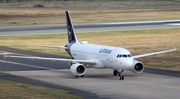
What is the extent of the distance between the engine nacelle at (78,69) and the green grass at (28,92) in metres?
5.46

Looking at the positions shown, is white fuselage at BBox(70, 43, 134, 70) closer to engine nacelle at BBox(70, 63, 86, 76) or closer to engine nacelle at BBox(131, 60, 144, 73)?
engine nacelle at BBox(70, 63, 86, 76)

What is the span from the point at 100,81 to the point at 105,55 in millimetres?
2585

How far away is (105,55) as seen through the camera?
1874 inches

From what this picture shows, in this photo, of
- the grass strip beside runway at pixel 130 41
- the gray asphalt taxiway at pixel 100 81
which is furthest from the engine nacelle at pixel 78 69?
the grass strip beside runway at pixel 130 41

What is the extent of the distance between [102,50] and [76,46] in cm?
484

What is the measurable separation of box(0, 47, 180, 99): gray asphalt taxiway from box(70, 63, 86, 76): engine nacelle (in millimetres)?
574

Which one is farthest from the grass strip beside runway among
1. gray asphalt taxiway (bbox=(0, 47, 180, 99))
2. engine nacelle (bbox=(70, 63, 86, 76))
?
engine nacelle (bbox=(70, 63, 86, 76))

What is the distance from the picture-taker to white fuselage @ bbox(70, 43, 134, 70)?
151 feet

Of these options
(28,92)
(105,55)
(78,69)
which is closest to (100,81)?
(105,55)

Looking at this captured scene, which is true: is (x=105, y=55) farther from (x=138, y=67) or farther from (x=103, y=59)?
(x=138, y=67)

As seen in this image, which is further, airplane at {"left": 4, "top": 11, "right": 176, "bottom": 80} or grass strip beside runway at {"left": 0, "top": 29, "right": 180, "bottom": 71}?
grass strip beside runway at {"left": 0, "top": 29, "right": 180, "bottom": 71}

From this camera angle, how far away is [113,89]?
4147 centimetres

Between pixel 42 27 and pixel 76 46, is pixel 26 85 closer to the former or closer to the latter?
pixel 76 46

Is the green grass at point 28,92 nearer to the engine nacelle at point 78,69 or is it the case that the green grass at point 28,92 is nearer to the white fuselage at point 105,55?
the engine nacelle at point 78,69
